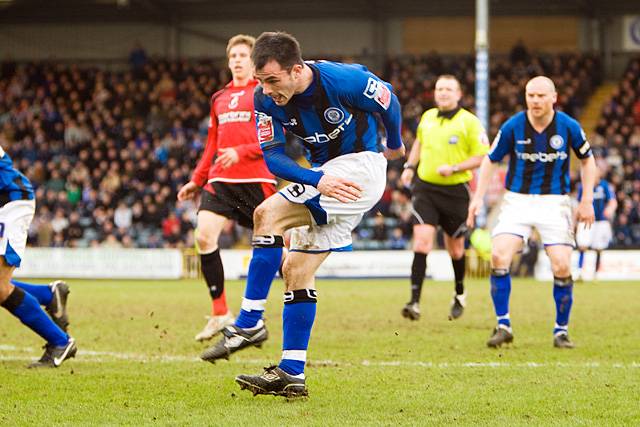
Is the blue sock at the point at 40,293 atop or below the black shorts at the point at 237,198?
below

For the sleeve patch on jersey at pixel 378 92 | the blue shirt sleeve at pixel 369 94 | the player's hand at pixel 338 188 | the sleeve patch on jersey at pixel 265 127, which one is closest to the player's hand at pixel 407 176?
the blue shirt sleeve at pixel 369 94

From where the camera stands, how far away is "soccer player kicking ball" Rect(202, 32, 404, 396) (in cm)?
581

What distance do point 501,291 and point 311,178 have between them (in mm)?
3562

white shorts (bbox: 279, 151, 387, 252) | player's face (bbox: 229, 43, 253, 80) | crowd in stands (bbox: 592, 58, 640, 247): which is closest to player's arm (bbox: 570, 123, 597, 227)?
player's face (bbox: 229, 43, 253, 80)

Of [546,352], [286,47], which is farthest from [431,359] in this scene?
[286,47]

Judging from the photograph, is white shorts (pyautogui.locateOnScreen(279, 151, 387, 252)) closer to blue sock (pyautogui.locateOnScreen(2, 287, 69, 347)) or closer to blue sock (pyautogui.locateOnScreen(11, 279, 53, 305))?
blue sock (pyautogui.locateOnScreen(2, 287, 69, 347))

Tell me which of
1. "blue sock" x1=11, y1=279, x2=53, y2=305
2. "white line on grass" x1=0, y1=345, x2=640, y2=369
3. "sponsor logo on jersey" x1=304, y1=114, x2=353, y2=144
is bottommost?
"white line on grass" x1=0, y1=345, x2=640, y2=369

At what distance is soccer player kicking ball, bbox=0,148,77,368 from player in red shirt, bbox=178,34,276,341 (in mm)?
1714

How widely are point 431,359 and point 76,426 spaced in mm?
3262

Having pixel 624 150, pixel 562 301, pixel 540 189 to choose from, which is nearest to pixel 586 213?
pixel 540 189

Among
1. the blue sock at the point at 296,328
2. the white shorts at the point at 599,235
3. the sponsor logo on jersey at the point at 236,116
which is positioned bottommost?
the white shorts at the point at 599,235

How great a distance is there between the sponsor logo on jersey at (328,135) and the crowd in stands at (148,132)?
17551mm

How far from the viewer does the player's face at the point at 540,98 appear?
8664 mm

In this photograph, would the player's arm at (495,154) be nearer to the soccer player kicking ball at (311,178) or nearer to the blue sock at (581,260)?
the soccer player kicking ball at (311,178)
